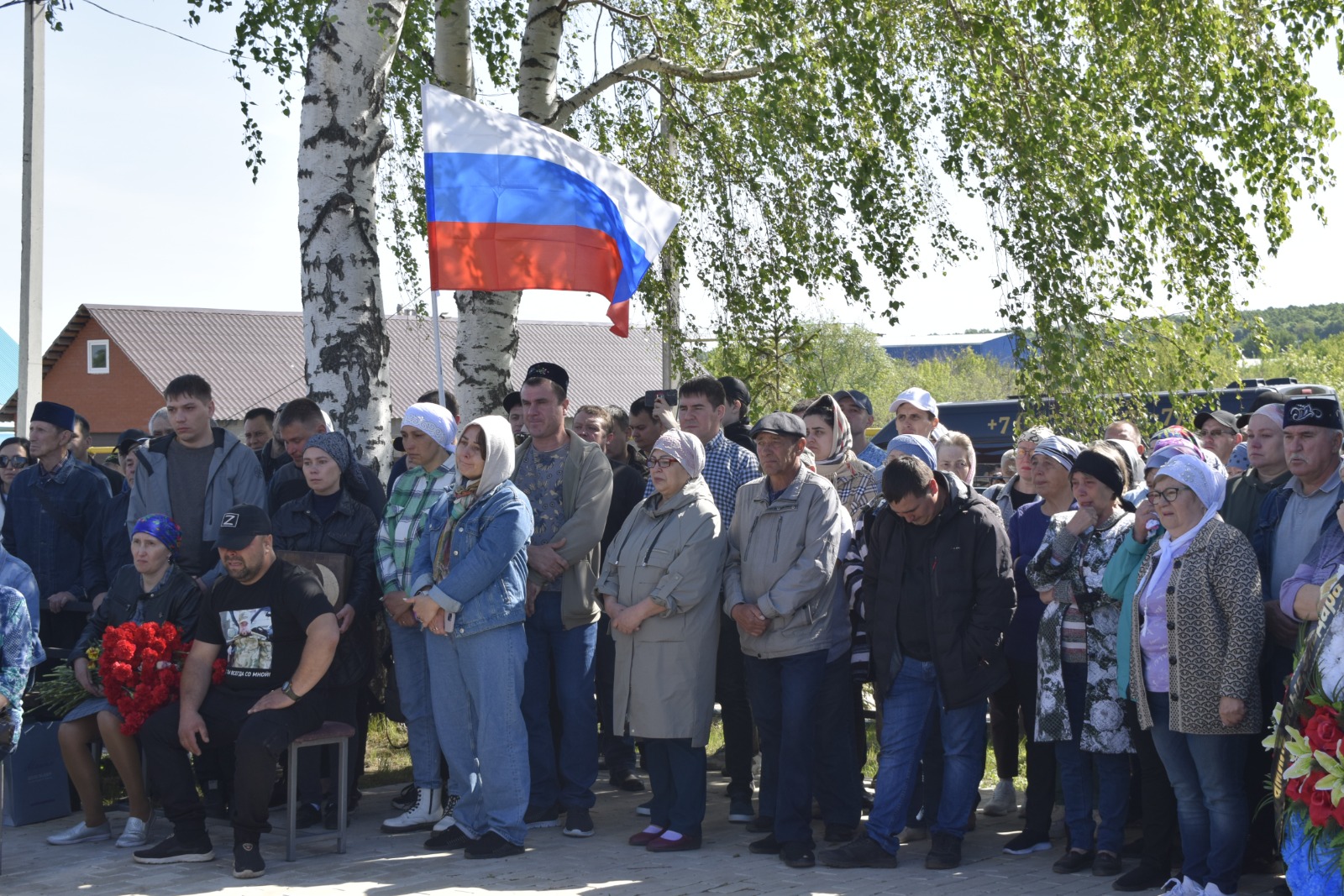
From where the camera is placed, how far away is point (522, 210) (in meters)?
7.86

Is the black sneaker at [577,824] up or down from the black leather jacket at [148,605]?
down

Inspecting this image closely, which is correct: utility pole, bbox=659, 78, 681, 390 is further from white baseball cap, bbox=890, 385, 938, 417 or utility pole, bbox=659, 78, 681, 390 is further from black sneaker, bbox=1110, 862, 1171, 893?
black sneaker, bbox=1110, 862, 1171, 893

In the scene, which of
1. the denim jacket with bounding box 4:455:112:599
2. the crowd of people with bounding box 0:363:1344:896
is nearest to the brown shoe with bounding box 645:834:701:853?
the crowd of people with bounding box 0:363:1344:896

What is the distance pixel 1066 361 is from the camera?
33.0ft

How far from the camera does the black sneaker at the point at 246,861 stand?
6.14m

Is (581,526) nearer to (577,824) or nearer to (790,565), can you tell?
(790,565)

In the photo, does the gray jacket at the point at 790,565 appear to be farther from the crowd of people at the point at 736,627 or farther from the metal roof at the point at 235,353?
the metal roof at the point at 235,353

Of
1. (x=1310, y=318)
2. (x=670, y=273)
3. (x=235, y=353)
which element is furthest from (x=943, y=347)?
(x=670, y=273)

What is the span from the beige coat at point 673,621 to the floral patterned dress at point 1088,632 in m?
1.55

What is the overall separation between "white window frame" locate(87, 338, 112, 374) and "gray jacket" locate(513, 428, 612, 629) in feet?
150

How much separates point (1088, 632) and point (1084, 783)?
2.45 ft

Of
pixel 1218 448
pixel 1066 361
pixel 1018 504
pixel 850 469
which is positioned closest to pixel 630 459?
→ pixel 850 469

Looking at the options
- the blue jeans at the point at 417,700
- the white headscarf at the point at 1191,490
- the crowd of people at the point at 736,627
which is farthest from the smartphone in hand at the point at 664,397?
the white headscarf at the point at 1191,490

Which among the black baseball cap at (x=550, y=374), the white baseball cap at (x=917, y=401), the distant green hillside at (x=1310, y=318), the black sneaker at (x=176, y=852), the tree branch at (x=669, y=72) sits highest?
the distant green hillside at (x=1310, y=318)
